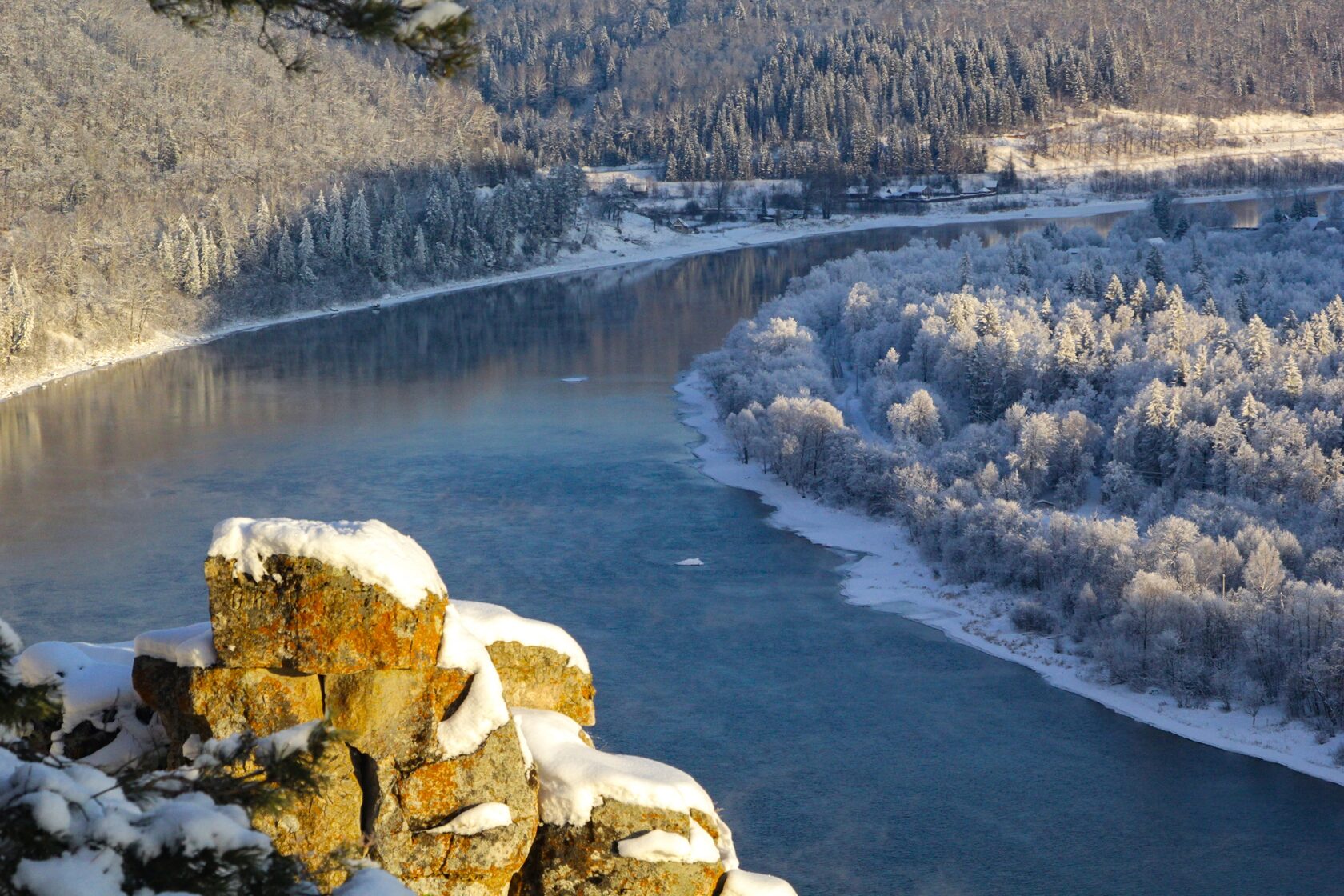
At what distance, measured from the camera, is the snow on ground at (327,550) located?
30.1 ft

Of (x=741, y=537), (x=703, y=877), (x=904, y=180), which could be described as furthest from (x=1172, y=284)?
(x=904, y=180)

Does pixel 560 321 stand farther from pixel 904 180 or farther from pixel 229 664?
pixel 904 180

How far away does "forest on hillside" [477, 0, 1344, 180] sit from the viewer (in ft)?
443

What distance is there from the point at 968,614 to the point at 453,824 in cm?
2000

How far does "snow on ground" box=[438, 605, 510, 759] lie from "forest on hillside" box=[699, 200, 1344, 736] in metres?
17.2

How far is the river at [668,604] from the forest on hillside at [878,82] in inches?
3266

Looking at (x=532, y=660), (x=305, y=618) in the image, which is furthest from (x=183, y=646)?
(x=532, y=660)

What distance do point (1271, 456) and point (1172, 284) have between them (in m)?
25.9

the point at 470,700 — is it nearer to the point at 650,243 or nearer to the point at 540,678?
the point at 540,678

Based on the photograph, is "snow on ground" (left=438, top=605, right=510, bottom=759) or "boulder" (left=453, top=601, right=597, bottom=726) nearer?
"snow on ground" (left=438, top=605, right=510, bottom=759)

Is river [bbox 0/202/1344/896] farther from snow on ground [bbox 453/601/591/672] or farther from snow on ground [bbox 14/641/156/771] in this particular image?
snow on ground [bbox 14/641/156/771]

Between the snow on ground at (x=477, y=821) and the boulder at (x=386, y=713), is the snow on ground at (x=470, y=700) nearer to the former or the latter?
the boulder at (x=386, y=713)

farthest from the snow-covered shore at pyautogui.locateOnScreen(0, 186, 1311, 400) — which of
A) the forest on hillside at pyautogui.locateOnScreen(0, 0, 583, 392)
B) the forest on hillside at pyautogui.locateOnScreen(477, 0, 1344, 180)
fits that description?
the forest on hillside at pyautogui.locateOnScreen(477, 0, 1344, 180)

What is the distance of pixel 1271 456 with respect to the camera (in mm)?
32656
